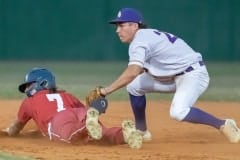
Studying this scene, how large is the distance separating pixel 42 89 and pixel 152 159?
77.7 inches

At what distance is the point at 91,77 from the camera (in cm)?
1664

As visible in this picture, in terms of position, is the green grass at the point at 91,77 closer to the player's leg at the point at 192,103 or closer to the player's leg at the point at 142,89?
the player's leg at the point at 142,89

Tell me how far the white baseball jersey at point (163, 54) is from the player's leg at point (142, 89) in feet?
0.83

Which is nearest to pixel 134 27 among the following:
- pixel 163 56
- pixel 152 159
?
pixel 163 56

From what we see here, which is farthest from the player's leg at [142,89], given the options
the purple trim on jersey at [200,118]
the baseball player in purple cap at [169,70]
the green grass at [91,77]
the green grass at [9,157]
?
the green grass at [91,77]

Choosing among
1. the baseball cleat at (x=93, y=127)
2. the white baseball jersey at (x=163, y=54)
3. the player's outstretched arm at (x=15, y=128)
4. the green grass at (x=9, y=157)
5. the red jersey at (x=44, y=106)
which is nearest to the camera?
the green grass at (x=9, y=157)

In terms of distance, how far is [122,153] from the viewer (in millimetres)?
6953

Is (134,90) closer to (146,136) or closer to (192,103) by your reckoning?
(146,136)

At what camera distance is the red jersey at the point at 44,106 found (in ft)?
25.5

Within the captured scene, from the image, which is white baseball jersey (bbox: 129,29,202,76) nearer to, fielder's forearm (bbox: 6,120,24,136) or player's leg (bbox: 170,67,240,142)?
player's leg (bbox: 170,67,240,142)

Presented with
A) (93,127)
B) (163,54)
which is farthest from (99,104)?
(163,54)

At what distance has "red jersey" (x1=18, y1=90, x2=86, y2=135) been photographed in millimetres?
7758

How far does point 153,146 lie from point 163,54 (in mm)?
895

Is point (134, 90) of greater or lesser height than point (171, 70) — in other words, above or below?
below
